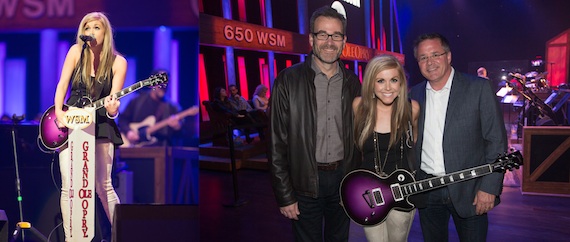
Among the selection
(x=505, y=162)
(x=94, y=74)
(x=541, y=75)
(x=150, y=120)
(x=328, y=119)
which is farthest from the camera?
(x=541, y=75)

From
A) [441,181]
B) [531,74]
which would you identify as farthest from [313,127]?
[531,74]

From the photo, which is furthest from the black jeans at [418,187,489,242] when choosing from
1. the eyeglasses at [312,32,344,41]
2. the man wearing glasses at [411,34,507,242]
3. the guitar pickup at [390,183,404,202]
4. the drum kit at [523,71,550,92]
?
the drum kit at [523,71,550,92]

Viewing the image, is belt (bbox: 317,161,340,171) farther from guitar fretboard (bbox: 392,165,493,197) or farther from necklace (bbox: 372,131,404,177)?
guitar fretboard (bbox: 392,165,493,197)

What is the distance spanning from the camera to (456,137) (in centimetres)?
230

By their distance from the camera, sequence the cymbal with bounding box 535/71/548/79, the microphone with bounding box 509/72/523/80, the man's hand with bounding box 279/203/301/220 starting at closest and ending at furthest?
1. the man's hand with bounding box 279/203/301/220
2. the microphone with bounding box 509/72/523/80
3. the cymbal with bounding box 535/71/548/79

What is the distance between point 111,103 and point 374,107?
5.72 ft

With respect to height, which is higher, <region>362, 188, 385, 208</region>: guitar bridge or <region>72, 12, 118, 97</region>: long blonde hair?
<region>72, 12, 118, 97</region>: long blonde hair

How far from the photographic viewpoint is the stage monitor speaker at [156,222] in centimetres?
317

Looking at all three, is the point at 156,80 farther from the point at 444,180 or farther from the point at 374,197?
the point at 444,180

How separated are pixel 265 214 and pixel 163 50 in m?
2.47

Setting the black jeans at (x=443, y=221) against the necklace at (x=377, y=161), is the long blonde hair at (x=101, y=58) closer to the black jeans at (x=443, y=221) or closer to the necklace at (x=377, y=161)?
the necklace at (x=377, y=161)

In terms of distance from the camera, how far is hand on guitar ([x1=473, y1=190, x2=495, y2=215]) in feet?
7.43

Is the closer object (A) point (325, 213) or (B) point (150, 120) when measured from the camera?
(A) point (325, 213)

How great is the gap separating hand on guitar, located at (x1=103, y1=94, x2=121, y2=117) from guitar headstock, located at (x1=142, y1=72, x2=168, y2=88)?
0.68 ft
